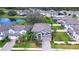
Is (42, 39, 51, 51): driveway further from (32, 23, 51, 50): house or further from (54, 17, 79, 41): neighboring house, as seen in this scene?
(54, 17, 79, 41): neighboring house

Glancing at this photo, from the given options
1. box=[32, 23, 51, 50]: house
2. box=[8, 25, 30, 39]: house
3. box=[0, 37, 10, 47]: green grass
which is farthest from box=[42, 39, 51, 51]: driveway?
box=[0, 37, 10, 47]: green grass

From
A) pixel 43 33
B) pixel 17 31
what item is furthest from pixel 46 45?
pixel 17 31

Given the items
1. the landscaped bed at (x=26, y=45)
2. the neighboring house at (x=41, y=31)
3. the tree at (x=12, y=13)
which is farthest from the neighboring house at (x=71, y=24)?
the tree at (x=12, y=13)

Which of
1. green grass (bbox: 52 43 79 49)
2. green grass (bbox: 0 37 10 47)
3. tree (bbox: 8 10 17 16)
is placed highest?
tree (bbox: 8 10 17 16)

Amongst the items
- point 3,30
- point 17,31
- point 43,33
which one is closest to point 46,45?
point 43,33

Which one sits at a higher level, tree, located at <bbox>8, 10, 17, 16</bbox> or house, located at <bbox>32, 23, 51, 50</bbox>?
tree, located at <bbox>8, 10, 17, 16</bbox>

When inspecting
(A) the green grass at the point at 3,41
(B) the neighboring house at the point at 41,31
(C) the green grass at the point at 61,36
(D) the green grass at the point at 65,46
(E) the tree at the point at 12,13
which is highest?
(E) the tree at the point at 12,13

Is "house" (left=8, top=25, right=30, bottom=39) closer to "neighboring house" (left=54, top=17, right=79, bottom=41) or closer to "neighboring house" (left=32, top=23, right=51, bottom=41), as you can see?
"neighboring house" (left=32, top=23, right=51, bottom=41)

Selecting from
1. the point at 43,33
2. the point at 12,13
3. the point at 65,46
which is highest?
the point at 12,13

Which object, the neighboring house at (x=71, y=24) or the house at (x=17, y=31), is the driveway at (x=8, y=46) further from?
the neighboring house at (x=71, y=24)

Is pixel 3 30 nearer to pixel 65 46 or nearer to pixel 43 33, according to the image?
pixel 43 33

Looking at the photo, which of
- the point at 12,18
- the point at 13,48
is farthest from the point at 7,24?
the point at 13,48

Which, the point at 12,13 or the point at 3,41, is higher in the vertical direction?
the point at 12,13
